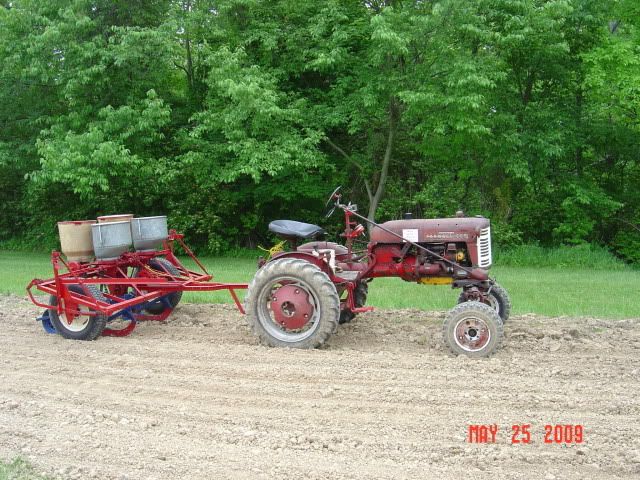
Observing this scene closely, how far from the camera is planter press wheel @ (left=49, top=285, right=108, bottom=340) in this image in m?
7.71

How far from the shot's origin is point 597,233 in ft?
65.2

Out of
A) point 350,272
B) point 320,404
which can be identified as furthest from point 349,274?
point 320,404

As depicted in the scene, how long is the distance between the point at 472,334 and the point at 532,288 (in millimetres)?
5666

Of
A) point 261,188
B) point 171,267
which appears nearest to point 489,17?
point 261,188

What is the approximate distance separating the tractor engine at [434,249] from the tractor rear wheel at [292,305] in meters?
0.75

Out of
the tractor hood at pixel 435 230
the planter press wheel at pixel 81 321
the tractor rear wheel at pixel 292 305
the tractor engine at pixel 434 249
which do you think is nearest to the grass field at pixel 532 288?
the tractor engine at pixel 434 249

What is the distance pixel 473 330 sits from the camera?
6.71 meters

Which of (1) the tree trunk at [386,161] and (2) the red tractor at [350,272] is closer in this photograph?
(2) the red tractor at [350,272]

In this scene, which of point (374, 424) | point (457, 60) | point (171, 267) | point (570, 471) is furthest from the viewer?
point (457, 60)

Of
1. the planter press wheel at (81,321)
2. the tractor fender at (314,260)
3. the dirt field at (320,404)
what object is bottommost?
the dirt field at (320,404)

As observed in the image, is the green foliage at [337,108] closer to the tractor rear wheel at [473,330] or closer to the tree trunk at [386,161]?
the tree trunk at [386,161]

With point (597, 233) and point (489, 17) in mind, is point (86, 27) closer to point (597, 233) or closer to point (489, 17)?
point (489, 17)

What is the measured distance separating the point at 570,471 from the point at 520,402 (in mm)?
1199

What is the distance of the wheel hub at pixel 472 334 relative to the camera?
6641mm
